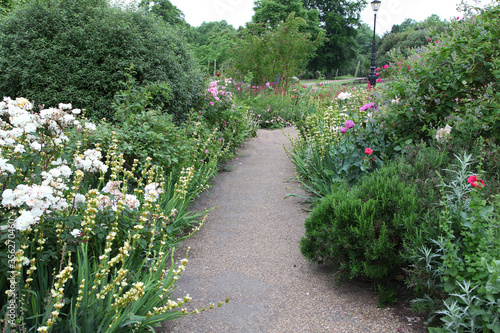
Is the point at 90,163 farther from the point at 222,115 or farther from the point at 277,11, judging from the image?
the point at 277,11

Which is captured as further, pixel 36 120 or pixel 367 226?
pixel 367 226

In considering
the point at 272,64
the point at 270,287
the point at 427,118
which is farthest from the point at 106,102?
the point at 272,64

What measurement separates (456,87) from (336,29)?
35.9m

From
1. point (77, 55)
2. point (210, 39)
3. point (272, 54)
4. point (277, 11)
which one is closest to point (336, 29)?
point (277, 11)

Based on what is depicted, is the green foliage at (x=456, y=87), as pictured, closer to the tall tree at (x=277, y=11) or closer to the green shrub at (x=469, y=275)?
the green shrub at (x=469, y=275)

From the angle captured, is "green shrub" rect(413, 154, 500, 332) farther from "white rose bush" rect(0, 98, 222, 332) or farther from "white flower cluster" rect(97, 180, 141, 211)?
"white flower cluster" rect(97, 180, 141, 211)

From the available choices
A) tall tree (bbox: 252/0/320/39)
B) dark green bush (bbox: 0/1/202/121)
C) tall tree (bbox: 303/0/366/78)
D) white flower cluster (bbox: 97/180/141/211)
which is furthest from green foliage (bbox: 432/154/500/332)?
tall tree (bbox: 303/0/366/78)

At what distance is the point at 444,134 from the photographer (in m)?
3.28

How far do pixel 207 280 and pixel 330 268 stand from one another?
1025 millimetres

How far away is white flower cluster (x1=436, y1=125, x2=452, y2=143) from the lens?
3.27 metres

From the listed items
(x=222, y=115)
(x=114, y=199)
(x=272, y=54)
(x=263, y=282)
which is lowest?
(x=263, y=282)

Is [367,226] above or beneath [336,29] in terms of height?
beneath

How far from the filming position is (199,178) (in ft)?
15.5

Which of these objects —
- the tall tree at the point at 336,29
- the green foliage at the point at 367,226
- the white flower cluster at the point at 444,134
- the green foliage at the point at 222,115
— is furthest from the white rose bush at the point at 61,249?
the tall tree at the point at 336,29
